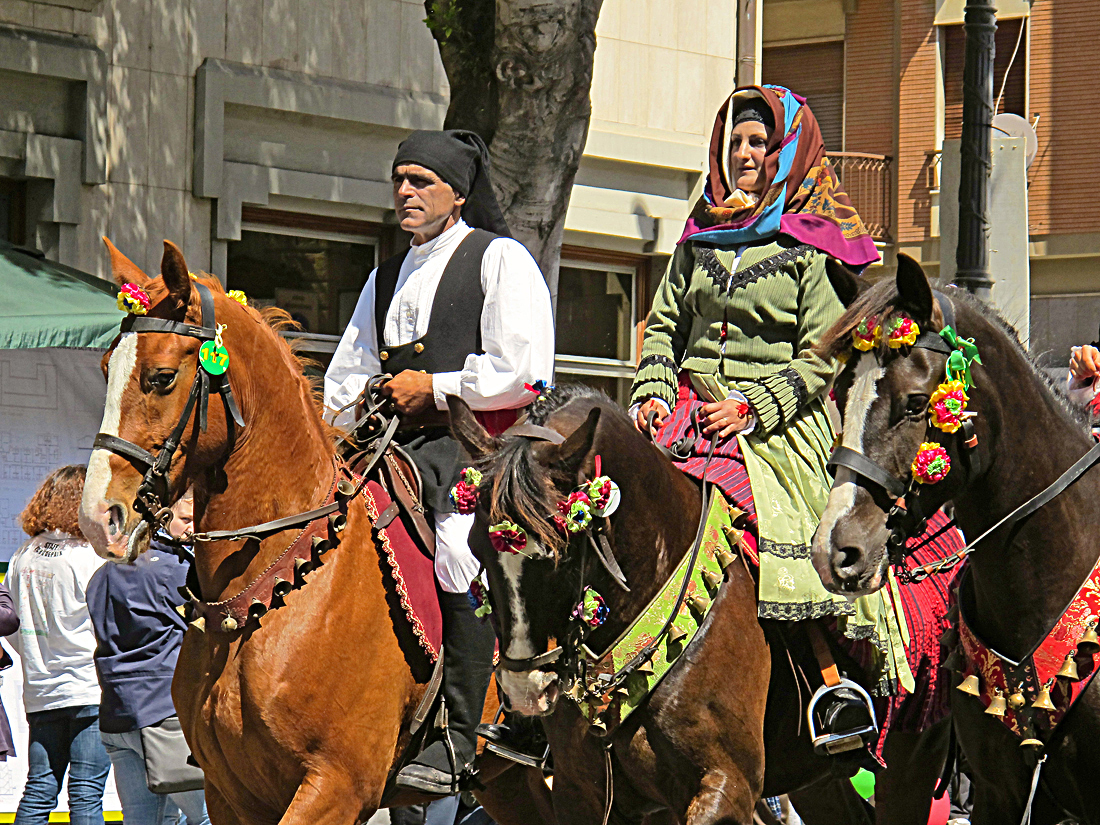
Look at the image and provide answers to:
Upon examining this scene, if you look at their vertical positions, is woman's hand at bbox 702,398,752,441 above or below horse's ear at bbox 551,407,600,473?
above

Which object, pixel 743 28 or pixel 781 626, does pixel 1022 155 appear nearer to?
pixel 781 626

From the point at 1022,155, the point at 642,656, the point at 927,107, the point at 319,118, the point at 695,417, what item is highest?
the point at 927,107

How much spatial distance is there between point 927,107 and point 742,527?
20937 millimetres

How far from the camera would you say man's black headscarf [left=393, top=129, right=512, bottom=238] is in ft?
19.0

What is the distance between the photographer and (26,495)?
31.3ft

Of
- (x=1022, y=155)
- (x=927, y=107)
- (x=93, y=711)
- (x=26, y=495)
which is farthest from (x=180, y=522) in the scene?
(x=927, y=107)

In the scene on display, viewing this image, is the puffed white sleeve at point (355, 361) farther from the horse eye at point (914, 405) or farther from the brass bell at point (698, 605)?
the horse eye at point (914, 405)

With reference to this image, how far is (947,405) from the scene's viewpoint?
4160 millimetres

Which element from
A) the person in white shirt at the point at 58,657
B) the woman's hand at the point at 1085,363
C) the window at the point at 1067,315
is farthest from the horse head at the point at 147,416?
the window at the point at 1067,315

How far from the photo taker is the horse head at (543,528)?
430 cm

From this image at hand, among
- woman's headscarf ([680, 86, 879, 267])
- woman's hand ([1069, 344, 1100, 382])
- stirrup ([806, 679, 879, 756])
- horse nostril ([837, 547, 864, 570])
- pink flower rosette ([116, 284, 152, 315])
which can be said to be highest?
woman's headscarf ([680, 86, 879, 267])

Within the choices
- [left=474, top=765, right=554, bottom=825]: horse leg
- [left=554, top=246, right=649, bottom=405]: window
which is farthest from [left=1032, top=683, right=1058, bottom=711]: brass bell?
[left=554, top=246, right=649, bottom=405]: window

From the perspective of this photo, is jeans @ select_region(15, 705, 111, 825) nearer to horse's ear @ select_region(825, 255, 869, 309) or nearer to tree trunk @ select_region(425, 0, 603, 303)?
tree trunk @ select_region(425, 0, 603, 303)

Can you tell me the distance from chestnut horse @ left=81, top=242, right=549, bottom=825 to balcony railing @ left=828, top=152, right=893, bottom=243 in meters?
20.7
